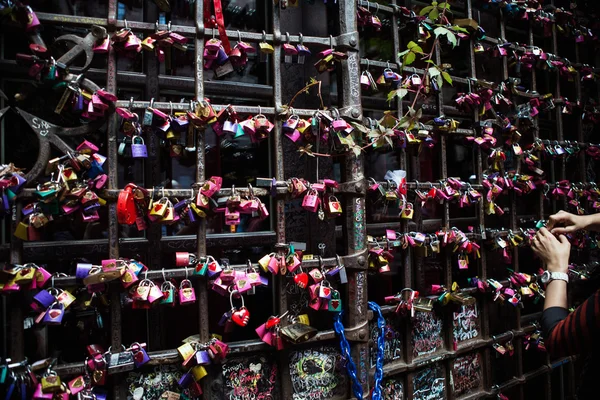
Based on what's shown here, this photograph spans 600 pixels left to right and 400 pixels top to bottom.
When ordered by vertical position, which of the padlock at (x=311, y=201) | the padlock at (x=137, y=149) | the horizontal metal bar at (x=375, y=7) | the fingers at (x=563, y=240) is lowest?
the fingers at (x=563, y=240)

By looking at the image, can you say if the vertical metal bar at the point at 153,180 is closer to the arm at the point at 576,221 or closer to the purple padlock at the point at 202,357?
the purple padlock at the point at 202,357

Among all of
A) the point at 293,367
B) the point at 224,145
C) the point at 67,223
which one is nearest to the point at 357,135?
the point at 224,145

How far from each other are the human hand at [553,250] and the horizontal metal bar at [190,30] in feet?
4.81

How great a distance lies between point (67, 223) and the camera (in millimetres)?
2154

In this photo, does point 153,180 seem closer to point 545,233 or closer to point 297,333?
point 297,333

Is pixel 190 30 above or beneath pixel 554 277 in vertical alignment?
above

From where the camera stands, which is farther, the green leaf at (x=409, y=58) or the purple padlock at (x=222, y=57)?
the green leaf at (x=409, y=58)

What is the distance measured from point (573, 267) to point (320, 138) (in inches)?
104

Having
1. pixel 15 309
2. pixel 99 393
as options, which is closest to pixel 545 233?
pixel 99 393

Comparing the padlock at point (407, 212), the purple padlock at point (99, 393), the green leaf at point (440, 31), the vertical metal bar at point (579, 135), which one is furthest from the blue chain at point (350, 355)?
the vertical metal bar at point (579, 135)

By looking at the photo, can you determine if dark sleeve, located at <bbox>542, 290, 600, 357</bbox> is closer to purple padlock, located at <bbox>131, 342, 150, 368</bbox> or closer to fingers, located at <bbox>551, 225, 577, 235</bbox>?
fingers, located at <bbox>551, 225, 577, 235</bbox>

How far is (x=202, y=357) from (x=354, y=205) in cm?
117

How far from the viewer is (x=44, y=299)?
6.04 feet

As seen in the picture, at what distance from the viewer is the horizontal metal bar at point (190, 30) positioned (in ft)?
6.45
